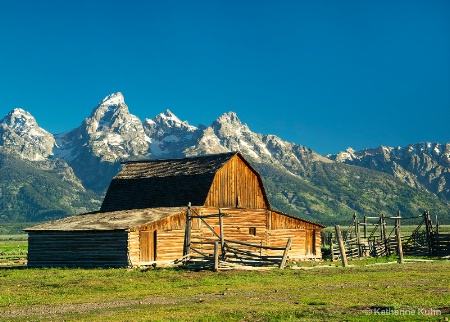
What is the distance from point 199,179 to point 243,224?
17.4 feet

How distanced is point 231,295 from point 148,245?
2027 cm

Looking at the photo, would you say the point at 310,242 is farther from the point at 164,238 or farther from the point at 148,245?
the point at 148,245

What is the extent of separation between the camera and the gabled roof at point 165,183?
2060 inches

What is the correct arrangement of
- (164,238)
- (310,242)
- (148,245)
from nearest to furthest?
(148,245)
(164,238)
(310,242)

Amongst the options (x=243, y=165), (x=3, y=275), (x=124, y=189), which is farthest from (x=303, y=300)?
(x=124, y=189)

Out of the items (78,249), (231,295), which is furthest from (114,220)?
(231,295)

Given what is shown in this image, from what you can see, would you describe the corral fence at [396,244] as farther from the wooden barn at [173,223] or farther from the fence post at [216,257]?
the fence post at [216,257]

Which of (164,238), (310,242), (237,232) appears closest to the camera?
(164,238)

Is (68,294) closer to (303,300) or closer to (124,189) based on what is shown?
(303,300)

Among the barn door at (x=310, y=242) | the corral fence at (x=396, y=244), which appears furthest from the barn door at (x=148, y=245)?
the barn door at (x=310, y=242)

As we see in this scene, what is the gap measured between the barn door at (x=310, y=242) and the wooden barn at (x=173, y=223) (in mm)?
89

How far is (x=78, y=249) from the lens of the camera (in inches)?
1780

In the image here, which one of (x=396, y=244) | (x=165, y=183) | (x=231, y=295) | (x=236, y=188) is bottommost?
(x=231, y=295)

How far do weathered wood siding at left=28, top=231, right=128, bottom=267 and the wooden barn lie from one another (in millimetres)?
67
